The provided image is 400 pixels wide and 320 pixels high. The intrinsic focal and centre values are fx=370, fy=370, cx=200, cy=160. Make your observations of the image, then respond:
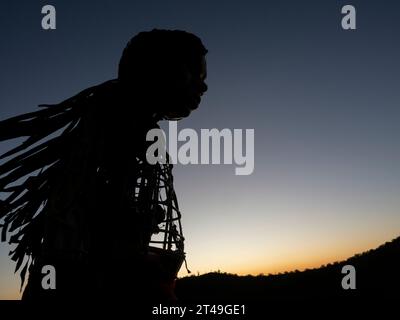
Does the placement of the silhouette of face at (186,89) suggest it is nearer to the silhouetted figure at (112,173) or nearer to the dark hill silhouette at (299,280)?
the silhouetted figure at (112,173)

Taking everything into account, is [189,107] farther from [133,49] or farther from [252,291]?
[252,291]

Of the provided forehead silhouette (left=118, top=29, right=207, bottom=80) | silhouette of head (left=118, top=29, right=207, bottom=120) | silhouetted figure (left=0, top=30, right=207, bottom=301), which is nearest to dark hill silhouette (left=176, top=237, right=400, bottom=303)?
silhouetted figure (left=0, top=30, right=207, bottom=301)

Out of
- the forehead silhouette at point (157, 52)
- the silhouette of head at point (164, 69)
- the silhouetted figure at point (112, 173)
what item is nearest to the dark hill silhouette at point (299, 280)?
the silhouetted figure at point (112, 173)

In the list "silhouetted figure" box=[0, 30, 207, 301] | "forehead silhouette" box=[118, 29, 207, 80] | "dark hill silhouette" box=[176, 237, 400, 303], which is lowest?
"dark hill silhouette" box=[176, 237, 400, 303]

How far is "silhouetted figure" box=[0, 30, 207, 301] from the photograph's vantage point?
2533 millimetres

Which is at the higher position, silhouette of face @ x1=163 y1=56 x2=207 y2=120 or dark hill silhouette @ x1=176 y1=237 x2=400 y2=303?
silhouette of face @ x1=163 y1=56 x2=207 y2=120

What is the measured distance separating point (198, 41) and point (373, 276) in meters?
12.9

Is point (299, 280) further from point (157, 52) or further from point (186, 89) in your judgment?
point (157, 52)

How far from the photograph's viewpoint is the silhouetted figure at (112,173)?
253cm

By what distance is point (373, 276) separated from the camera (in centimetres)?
1334

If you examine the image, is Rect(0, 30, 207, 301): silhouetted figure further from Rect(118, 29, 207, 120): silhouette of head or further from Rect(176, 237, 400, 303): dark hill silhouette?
Rect(176, 237, 400, 303): dark hill silhouette

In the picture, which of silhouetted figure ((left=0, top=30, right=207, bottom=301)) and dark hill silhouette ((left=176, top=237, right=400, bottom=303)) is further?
dark hill silhouette ((left=176, top=237, right=400, bottom=303))

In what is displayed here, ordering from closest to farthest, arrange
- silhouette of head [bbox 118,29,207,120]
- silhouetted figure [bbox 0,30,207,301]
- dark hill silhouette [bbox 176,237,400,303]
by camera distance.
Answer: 1. silhouetted figure [bbox 0,30,207,301]
2. silhouette of head [bbox 118,29,207,120]
3. dark hill silhouette [bbox 176,237,400,303]

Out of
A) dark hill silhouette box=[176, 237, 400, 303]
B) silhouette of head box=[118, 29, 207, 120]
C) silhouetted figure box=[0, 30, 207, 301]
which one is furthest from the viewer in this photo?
dark hill silhouette box=[176, 237, 400, 303]
